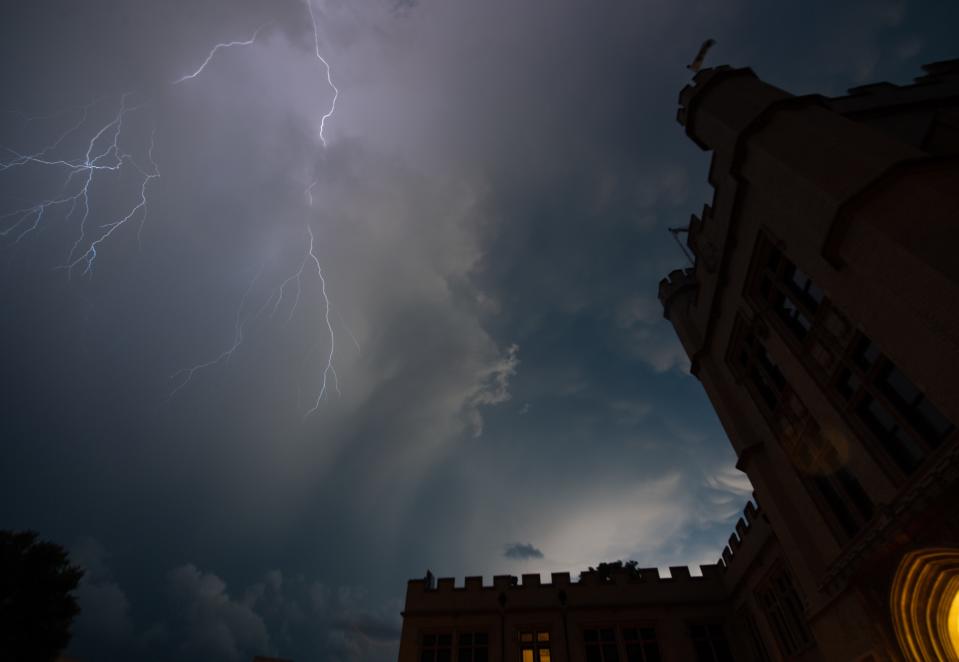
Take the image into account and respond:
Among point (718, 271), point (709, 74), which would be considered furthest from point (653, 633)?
point (709, 74)

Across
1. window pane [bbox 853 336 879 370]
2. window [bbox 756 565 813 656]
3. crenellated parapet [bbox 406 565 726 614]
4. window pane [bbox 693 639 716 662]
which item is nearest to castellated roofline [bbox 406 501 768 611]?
crenellated parapet [bbox 406 565 726 614]

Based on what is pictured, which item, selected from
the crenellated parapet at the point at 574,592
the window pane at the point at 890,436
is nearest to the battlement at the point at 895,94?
the window pane at the point at 890,436

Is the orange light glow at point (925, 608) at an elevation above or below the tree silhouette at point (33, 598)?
Answer: below

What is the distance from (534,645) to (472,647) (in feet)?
8.39

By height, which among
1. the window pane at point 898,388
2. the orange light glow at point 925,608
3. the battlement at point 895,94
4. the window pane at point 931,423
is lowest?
the orange light glow at point 925,608

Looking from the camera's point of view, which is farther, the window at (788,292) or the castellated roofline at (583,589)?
the castellated roofline at (583,589)

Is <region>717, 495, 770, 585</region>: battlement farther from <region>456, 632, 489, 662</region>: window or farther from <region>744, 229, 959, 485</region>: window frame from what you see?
<region>456, 632, 489, 662</region>: window

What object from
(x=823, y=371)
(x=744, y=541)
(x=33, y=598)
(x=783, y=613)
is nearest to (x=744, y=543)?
(x=744, y=541)

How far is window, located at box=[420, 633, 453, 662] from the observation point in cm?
1731

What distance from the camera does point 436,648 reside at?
1755 centimetres

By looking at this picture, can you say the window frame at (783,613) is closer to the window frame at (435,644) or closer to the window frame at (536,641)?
the window frame at (536,641)

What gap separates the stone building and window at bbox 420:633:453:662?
10 centimetres

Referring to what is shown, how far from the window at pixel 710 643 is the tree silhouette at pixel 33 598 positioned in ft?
82.1

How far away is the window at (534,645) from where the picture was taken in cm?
1695
